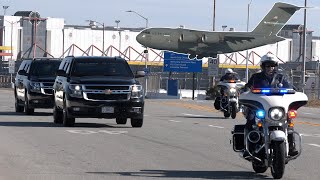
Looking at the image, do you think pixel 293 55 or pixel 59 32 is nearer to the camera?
pixel 59 32

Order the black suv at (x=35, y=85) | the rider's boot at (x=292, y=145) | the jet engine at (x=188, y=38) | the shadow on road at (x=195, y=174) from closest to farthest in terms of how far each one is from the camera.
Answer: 1. the rider's boot at (x=292, y=145)
2. the shadow on road at (x=195, y=174)
3. the black suv at (x=35, y=85)
4. the jet engine at (x=188, y=38)

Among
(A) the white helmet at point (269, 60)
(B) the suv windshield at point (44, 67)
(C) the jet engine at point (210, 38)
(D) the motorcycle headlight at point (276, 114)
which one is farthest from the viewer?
A: (C) the jet engine at point (210, 38)

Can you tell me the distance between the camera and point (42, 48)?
13988cm

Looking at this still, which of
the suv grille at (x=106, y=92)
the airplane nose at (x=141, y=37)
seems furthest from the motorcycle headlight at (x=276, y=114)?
the airplane nose at (x=141, y=37)

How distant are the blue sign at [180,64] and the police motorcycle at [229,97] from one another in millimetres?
46826

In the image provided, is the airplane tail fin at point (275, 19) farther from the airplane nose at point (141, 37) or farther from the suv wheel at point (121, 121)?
the suv wheel at point (121, 121)

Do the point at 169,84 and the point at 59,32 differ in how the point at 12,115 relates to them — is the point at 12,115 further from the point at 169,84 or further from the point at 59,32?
the point at 59,32

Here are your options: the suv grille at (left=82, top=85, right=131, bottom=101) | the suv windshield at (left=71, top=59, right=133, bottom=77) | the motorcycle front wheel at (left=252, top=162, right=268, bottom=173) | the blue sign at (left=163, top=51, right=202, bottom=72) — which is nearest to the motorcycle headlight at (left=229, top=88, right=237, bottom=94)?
the suv windshield at (left=71, top=59, right=133, bottom=77)

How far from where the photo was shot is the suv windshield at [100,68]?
2453 centimetres

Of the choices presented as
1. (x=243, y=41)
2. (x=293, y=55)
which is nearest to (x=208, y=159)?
(x=243, y=41)

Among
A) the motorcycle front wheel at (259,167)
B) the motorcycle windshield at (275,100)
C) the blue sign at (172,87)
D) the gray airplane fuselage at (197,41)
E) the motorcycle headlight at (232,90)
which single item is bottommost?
the blue sign at (172,87)

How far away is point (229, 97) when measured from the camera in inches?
1225

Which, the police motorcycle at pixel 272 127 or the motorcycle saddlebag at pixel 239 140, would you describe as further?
the motorcycle saddlebag at pixel 239 140

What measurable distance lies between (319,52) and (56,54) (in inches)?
2137
